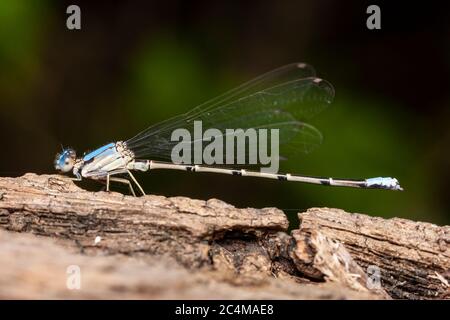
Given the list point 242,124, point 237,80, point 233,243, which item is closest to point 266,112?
point 242,124

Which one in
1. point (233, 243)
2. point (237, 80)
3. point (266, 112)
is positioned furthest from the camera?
point (237, 80)

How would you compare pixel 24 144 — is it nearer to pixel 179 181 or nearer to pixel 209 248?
pixel 179 181

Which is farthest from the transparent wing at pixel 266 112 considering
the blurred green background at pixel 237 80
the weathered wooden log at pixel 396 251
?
the weathered wooden log at pixel 396 251

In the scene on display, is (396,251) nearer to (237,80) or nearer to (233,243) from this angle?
(233,243)

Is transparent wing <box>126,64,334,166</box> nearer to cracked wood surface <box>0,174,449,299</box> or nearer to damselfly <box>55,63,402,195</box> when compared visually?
damselfly <box>55,63,402,195</box>

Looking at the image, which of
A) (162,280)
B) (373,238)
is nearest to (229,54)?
(373,238)

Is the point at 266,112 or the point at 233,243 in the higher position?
the point at 266,112

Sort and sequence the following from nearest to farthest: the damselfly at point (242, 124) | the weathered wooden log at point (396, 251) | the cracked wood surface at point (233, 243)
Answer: the cracked wood surface at point (233, 243) → the weathered wooden log at point (396, 251) → the damselfly at point (242, 124)

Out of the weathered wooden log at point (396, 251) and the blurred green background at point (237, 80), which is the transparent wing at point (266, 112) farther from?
the weathered wooden log at point (396, 251)
